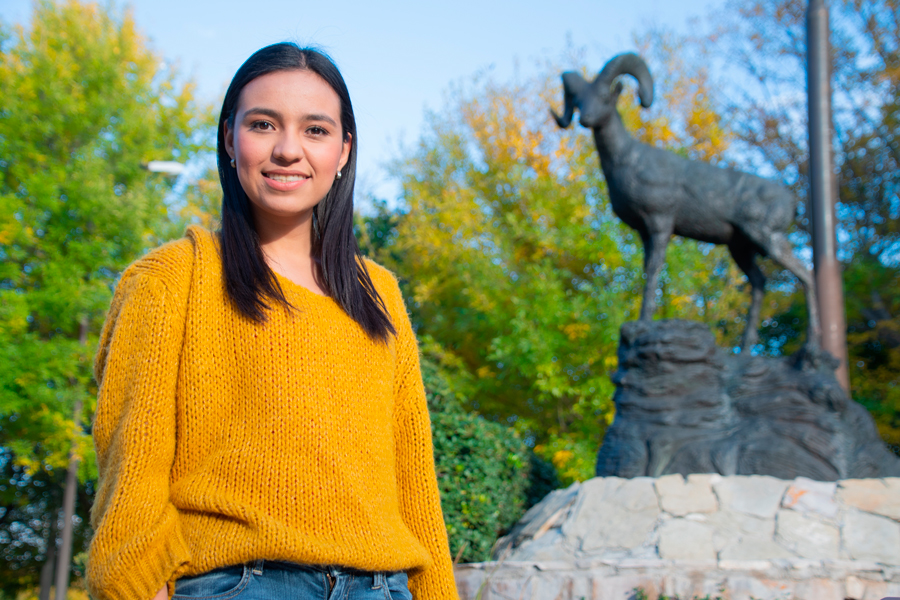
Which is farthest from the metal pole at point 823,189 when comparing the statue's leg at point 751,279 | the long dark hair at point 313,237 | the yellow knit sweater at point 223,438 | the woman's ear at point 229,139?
the woman's ear at point 229,139

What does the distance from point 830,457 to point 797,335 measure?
988 centimetres

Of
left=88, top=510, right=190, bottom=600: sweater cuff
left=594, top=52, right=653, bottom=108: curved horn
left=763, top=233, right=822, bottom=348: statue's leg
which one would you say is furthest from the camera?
left=594, top=52, right=653, bottom=108: curved horn

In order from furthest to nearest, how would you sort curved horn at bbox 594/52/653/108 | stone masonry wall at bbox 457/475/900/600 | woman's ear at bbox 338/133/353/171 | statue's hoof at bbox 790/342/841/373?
curved horn at bbox 594/52/653/108, statue's hoof at bbox 790/342/841/373, stone masonry wall at bbox 457/475/900/600, woman's ear at bbox 338/133/353/171

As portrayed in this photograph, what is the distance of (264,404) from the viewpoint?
1.40m

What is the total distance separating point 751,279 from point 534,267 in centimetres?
534

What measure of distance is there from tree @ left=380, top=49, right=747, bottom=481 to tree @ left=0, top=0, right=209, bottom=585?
172 inches

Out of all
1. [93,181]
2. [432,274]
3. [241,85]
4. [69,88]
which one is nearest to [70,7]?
[69,88]

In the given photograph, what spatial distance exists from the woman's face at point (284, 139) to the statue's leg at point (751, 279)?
5.79 metres

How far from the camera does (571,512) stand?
5027 millimetres

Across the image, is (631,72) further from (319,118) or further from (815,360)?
(319,118)

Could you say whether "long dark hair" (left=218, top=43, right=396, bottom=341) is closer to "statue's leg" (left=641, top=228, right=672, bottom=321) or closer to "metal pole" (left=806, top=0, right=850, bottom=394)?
"statue's leg" (left=641, top=228, right=672, bottom=321)

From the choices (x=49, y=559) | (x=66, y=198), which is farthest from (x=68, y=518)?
(x=66, y=198)

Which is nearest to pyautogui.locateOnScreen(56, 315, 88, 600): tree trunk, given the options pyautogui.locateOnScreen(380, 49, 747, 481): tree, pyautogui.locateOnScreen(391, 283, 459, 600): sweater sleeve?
pyautogui.locateOnScreen(380, 49, 747, 481): tree

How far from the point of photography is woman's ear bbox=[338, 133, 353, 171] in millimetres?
1727
